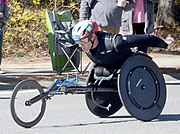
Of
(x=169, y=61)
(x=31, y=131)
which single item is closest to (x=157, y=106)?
(x=31, y=131)

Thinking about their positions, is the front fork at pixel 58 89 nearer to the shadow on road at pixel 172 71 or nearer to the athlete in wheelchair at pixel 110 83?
the athlete in wheelchair at pixel 110 83

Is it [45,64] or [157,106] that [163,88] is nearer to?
[157,106]

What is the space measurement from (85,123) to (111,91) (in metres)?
0.49

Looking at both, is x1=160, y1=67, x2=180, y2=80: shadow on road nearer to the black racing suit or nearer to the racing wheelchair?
the racing wheelchair

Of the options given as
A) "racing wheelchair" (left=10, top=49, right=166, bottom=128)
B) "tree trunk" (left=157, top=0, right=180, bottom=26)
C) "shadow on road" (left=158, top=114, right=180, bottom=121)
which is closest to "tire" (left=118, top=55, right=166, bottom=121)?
"racing wheelchair" (left=10, top=49, right=166, bottom=128)

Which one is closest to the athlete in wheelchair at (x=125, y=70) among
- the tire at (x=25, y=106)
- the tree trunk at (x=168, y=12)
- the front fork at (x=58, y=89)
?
the front fork at (x=58, y=89)

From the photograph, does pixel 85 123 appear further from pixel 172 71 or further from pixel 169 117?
pixel 172 71

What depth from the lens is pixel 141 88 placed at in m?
8.08

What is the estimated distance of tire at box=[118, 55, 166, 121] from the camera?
7.92 m

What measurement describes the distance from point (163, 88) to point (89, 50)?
1.00 meters

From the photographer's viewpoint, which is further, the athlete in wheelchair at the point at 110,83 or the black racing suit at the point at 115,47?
the black racing suit at the point at 115,47

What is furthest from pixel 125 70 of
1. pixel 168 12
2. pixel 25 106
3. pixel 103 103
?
pixel 168 12

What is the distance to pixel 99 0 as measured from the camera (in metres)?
10.4

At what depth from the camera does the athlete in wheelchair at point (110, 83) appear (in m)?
7.85
